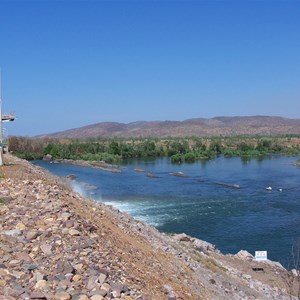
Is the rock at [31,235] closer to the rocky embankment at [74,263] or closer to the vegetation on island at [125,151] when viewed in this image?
the rocky embankment at [74,263]

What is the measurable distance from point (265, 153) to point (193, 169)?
2743cm

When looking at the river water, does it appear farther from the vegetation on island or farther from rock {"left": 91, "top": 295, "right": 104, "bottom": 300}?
the vegetation on island

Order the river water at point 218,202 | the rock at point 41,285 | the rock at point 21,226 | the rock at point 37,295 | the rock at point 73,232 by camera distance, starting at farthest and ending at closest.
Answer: the river water at point 218,202 < the rock at point 21,226 < the rock at point 73,232 < the rock at point 41,285 < the rock at point 37,295

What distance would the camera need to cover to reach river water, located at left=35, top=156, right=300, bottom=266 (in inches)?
906

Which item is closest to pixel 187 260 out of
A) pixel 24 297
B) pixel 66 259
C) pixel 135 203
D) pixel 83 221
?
pixel 83 221

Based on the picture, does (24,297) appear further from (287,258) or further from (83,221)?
(287,258)

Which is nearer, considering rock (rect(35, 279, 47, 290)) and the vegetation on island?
rock (rect(35, 279, 47, 290))

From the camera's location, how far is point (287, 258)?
19.5 metres

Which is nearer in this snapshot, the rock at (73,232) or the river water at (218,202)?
the rock at (73,232)

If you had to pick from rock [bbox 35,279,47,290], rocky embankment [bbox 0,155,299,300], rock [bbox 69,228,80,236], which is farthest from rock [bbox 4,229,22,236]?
rock [bbox 35,279,47,290]

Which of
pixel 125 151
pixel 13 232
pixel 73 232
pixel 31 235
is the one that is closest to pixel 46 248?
pixel 31 235

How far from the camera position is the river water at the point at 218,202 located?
23.0m

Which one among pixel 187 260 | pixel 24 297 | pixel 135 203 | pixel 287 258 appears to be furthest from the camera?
pixel 135 203

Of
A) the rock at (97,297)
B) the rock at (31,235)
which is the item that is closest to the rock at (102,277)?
the rock at (97,297)
